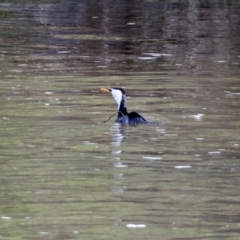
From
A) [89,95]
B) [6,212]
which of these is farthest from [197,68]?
[6,212]

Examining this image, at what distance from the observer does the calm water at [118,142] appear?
8.91 metres

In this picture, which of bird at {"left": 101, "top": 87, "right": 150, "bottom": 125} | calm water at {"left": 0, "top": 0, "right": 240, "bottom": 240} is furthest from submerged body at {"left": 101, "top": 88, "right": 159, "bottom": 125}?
calm water at {"left": 0, "top": 0, "right": 240, "bottom": 240}

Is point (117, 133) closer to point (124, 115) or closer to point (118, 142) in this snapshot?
point (124, 115)

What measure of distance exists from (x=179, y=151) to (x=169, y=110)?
2985 mm

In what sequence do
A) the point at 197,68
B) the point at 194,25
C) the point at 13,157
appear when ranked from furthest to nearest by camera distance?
the point at 194,25 < the point at 197,68 < the point at 13,157

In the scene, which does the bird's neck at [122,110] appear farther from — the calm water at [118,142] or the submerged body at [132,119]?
the calm water at [118,142]

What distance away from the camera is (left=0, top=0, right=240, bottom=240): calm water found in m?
8.91

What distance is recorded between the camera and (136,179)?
10.5 metres

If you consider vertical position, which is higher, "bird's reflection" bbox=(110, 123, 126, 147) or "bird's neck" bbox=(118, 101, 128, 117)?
"bird's neck" bbox=(118, 101, 128, 117)

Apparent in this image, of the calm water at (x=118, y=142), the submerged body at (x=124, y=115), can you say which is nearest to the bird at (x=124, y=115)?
the submerged body at (x=124, y=115)

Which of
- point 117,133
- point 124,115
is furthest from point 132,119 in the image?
point 117,133

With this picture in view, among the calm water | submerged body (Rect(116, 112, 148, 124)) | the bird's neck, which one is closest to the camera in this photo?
the calm water

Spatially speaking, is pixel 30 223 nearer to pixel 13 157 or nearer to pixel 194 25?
pixel 13 157

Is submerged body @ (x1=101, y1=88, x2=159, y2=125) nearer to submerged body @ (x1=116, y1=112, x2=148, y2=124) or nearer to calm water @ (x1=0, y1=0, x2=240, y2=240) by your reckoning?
submerged body @ (x1=116, y1=112, x2=148, y2=124)
